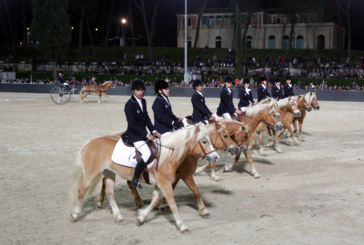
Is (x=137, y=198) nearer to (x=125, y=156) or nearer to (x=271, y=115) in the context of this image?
(x=125, y=156)

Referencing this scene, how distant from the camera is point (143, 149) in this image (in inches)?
267

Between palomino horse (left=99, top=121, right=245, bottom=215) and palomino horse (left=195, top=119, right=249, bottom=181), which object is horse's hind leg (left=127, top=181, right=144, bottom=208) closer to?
palomino horse (left=99, top=121, right=245, bottom=215)

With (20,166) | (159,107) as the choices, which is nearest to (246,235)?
(159,107)

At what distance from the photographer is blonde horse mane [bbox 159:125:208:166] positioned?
6680mm

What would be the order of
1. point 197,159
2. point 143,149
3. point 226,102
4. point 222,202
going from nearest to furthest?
1. point 143,149
2. point 197,159
3. point 222,202
4. point 226,102

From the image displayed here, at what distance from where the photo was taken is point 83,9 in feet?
217

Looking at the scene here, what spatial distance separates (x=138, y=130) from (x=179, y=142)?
0.70 m

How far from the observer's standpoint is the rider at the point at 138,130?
6.72 m

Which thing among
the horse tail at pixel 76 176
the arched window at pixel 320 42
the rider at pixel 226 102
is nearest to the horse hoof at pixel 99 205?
the horse tail at pixel 76 176

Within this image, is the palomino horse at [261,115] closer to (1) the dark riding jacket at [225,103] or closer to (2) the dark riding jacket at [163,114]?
(1) the dark riding jacket at [225,103]

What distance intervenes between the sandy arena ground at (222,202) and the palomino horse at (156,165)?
35 cm

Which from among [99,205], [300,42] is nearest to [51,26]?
[300,42]

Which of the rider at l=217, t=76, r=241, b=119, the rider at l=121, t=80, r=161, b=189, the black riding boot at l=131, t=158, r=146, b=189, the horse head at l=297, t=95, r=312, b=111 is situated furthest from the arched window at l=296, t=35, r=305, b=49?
the black riding boot at l=131, t=158, r=146, b=189

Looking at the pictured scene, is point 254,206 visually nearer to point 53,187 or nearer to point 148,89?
point 53,187
